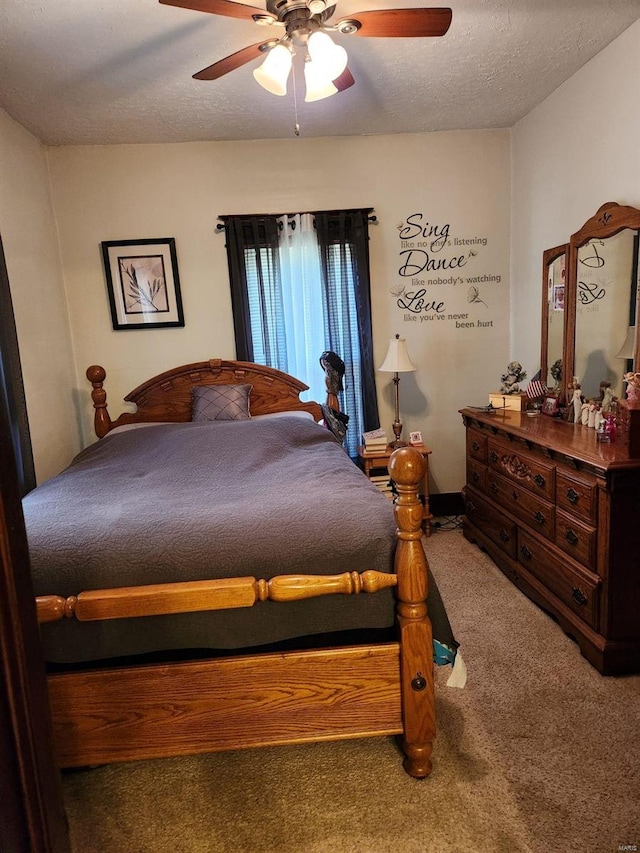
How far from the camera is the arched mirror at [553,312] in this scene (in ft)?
9.28

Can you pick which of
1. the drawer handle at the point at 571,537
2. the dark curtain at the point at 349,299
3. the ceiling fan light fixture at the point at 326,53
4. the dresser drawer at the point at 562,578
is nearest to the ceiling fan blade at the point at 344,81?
the ceiling fan light fixture at the point at 326,53

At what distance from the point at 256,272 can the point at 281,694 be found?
8.49 feet

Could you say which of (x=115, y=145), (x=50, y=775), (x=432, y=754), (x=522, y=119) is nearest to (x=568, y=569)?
(x=432, y=754)

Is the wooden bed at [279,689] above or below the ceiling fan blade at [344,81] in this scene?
below

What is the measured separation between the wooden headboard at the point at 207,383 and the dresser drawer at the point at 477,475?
0.99 metres

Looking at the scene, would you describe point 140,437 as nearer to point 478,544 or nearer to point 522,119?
point 478,544

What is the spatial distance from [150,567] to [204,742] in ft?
1.71

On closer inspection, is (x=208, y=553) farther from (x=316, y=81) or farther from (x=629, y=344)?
(x=629, y=344)

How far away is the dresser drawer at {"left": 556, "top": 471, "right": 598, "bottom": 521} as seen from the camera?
193cm

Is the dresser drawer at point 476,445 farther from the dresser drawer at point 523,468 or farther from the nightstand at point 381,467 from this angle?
the nightstand at point 381,467

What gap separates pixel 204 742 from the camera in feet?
4.70

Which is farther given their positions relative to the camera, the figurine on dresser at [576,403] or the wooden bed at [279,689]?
the figurine on dresser at [576,403]

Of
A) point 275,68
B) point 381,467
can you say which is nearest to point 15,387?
point 275,68

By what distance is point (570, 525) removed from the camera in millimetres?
2090
